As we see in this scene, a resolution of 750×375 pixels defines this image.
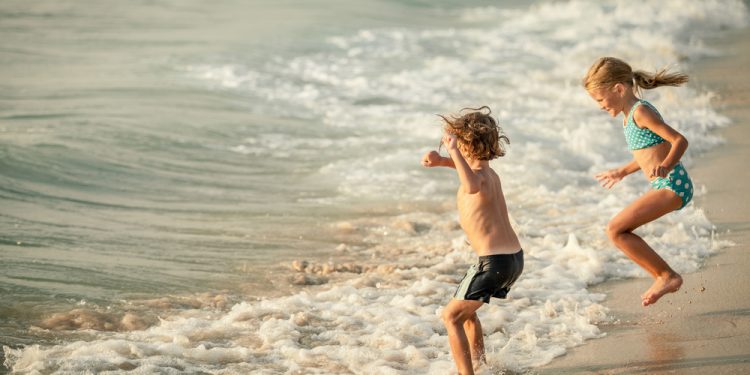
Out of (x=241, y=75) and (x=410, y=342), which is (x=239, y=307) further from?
(x=241, y=75)

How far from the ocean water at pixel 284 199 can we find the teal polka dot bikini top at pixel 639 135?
1072 mm

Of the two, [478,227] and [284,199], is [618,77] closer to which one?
[478,227]

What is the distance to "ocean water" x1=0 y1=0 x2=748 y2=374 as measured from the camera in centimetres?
570

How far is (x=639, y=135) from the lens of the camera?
554cm

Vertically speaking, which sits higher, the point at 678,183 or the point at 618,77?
the point at 618,77

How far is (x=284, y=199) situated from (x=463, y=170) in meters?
5.18

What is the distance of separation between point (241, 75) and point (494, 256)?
12881 mm

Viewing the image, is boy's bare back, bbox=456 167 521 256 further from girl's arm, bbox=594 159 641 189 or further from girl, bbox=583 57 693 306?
girl's arm, bbox=594 159 641 189

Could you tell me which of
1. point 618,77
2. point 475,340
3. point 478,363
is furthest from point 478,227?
point 618,77

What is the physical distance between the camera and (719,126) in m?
11.4

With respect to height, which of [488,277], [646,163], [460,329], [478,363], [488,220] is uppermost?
[646,163]

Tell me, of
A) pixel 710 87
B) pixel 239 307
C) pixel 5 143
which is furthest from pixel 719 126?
pixel 5 143

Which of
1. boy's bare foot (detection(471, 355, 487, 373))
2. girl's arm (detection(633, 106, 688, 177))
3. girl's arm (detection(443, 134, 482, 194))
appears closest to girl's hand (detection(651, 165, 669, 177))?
girl's arm (detection(633, 106, 688, 177))

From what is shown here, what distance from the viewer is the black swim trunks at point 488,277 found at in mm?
4672
